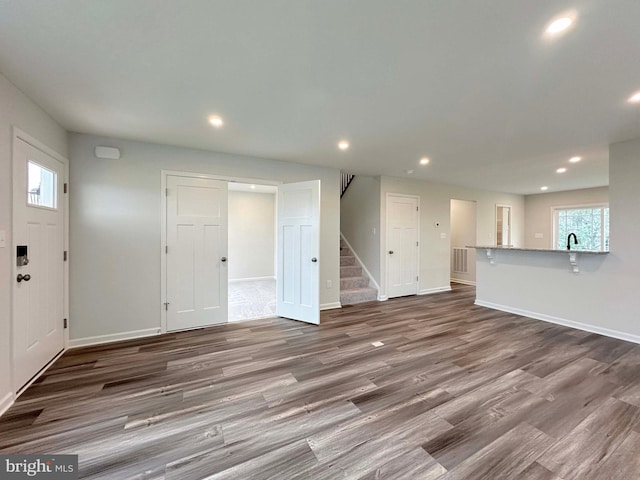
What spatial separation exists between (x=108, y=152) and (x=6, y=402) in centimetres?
263

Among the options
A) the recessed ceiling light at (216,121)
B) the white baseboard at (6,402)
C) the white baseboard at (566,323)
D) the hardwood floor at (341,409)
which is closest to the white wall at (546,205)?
the white baseboard at (566,323)

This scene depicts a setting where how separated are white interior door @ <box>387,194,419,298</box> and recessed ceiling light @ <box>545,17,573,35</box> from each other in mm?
4031

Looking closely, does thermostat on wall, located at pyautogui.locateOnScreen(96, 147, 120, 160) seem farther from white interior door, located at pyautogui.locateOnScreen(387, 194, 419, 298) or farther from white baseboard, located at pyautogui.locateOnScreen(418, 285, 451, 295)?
white baseboard, located at pyautogui.locateOnScreen(418, 285, 451, 295)

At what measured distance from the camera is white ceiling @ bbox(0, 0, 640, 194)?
1481mm

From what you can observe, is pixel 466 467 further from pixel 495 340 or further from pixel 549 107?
pixel 549 107

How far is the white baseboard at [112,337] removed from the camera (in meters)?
3.19

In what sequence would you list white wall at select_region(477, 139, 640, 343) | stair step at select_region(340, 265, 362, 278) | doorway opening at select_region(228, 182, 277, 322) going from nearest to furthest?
1. white wall at select_region(477, 139, 640, 343)
2. stair step at select_region(340, 265, 362, 278)
3. doorway opening at select_region(228, 182, 277, 322)

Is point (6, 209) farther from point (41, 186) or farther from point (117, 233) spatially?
point (117, 233)

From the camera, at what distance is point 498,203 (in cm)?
746

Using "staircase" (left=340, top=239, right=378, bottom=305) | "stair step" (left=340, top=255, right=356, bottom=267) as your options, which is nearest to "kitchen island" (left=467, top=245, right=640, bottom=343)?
"staircase" (left=340, top=239, right=378, bottom=305)

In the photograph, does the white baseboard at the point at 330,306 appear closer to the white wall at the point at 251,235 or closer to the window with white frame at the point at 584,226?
the white wall at the point at 251,235

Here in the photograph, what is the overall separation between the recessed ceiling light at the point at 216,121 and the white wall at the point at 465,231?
6.36m

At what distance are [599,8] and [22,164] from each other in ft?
13.6

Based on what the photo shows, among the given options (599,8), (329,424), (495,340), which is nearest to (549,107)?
(599,8)
